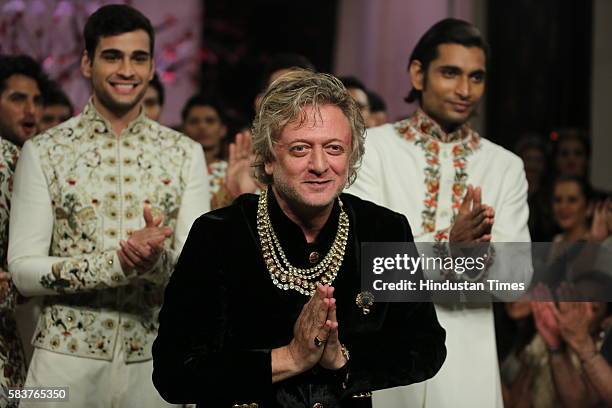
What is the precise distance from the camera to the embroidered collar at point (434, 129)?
3.73 m

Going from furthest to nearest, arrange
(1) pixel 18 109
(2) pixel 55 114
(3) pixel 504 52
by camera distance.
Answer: (3) pixel 504 52 → (2) pixel 55 114 → (1) pixel 18 109

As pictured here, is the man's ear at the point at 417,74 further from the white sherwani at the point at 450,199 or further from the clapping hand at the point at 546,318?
the clapping hand at the point at 546,318

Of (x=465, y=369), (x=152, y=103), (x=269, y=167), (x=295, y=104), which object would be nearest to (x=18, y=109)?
(x=152, y=103)

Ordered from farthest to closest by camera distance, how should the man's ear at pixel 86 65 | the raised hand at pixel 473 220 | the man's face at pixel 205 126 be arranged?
1. the man's face at pixel 205 126
2. the man's ear at pixel 86 65
3. the raised hand at pixel 473 220

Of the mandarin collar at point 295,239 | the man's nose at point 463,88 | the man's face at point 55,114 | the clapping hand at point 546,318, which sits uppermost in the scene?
the man's face at point 55,114

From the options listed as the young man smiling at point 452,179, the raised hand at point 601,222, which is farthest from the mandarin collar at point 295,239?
the raised hand at point 601,222

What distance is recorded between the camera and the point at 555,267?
3891 millimetres

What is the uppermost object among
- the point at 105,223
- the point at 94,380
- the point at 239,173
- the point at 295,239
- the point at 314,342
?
the point at 239,173

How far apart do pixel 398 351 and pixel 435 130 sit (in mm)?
1162

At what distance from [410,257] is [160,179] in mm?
952

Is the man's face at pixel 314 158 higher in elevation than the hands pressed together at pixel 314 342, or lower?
higher

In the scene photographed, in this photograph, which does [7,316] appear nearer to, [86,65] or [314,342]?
[86,65]

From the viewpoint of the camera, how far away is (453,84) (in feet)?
12.1

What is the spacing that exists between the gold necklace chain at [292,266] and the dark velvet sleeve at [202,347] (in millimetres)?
122
